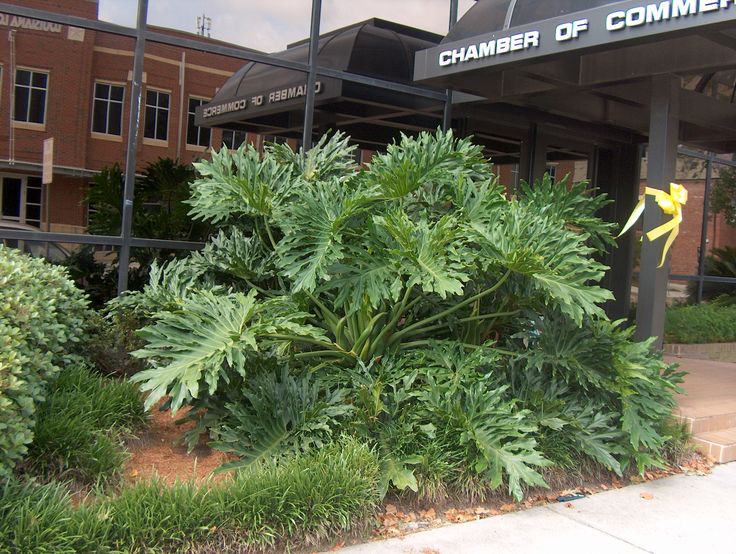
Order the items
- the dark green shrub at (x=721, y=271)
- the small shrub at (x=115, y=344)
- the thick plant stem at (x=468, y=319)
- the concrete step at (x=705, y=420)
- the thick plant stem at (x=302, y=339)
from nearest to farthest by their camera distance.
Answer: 1. the thick plant stem at (x=302, y=339)
2. the thick plant stem at (x=468, y=319)
3. the small shrub at (x=115, y=344)
4. the concrete step at (x=705, y=420)
5. the dark green shrub at (x=721, y=271)

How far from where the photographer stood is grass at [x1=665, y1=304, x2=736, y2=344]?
1151cm

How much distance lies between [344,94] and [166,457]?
4741 millimetres

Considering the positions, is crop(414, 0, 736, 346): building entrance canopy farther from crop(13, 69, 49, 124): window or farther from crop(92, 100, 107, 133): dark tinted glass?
crop(13, 69, 49, 124): window

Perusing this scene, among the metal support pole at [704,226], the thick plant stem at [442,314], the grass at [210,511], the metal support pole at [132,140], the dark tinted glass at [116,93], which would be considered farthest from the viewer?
the metal support pole at [704,226]

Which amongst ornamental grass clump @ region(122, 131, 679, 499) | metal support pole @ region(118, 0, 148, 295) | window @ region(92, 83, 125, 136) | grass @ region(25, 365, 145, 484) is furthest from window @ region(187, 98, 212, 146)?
grass @ region(25, 365, 145, 484)

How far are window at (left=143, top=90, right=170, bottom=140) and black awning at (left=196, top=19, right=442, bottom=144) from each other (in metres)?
0.34

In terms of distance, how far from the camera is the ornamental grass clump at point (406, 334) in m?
4.58

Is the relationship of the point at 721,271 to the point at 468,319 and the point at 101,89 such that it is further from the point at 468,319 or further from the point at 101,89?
the point at 101,89

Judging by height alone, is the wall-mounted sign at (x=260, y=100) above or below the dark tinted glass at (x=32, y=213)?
above

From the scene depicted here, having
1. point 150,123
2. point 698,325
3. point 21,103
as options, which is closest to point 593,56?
point 150,123

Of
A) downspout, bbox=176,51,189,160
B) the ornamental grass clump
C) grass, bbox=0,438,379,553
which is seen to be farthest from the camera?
downspout, bbox=176,51,189,160

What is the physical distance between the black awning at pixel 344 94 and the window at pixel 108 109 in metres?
0.77

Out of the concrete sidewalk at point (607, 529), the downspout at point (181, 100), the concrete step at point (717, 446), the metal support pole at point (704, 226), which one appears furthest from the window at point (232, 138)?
the metal support pole at point (704, 226)

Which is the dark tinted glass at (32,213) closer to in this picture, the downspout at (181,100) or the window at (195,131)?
the downspout at (181,100)
